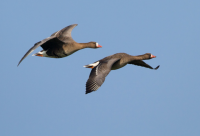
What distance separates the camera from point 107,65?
17.5m

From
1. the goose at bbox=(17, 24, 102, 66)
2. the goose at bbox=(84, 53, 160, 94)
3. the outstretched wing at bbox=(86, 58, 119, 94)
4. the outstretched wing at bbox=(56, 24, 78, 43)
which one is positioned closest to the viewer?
the outstretched wing at bbox=(86, 58, 119, 94)

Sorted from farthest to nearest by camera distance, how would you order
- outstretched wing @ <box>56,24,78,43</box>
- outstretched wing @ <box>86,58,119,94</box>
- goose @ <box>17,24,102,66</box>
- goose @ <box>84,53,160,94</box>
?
outstretched wing @ <box>56,24,78,43</box>, goose @ <box>17,24,102,66</box>, goose @ <box>84,53,160,94</box>, outstretched wing @ <box>86,58,119,94</box>

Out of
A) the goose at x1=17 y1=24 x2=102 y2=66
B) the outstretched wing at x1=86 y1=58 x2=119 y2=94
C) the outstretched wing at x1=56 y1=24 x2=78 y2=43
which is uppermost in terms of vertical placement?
the outstretched wing at x1=56 y1=24 x2=78 y2=43

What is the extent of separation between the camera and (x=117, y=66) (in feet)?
61.8

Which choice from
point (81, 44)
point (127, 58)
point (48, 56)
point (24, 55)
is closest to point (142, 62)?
point (127, 58)

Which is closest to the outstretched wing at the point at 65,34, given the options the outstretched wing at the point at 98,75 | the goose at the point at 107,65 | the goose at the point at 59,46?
the goose at the point at 59,46

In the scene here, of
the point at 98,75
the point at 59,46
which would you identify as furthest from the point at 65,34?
the point at 98,75

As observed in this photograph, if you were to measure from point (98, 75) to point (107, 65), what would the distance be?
2.81ft

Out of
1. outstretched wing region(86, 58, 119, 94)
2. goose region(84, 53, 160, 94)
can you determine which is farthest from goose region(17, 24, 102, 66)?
outstretched wing region(86, 58, 119, 94)

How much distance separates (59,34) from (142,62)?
428cm

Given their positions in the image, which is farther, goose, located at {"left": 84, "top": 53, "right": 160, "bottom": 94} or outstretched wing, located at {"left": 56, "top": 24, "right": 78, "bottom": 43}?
outstretched wing, located at {"left": 56, "top": 24, "right": 78, "bottom": 43}

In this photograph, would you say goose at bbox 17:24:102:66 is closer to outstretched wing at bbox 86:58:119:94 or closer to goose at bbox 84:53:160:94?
goose at bbox 84:53:160:94

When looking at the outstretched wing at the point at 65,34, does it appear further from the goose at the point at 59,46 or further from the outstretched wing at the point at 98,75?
the outstretched wing at the point at 98,75

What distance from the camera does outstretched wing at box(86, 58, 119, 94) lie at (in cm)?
1641
